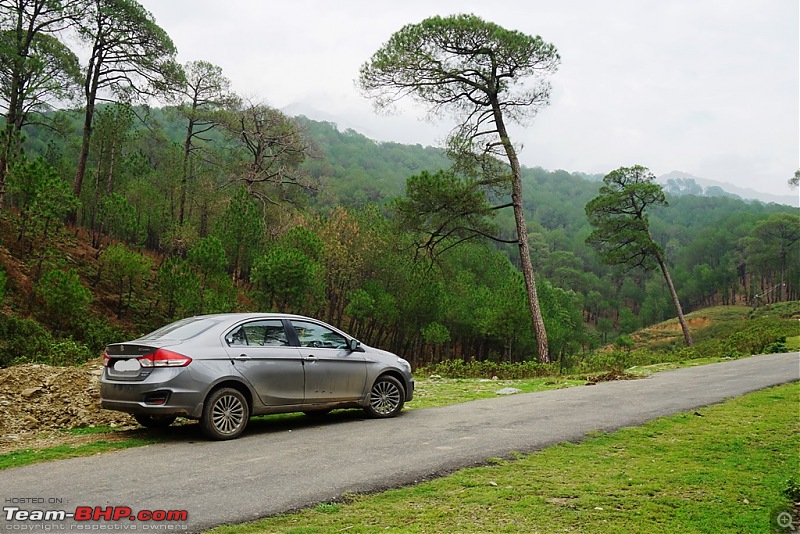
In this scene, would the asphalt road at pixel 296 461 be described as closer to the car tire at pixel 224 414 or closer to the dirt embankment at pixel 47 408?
the car tire at pixel 224 414

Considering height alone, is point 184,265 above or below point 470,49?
below

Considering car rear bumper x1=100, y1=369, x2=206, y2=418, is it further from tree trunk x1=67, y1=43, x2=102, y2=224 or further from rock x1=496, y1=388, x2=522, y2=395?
tree trunk x1=67, y1=43, x2=102, y2=224

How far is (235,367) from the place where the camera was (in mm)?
7297

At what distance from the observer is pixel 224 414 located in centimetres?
723

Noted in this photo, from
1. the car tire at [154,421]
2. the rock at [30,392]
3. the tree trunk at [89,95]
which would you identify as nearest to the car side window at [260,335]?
the car tire at [154,421]

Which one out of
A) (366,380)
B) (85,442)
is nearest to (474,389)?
(366,380)

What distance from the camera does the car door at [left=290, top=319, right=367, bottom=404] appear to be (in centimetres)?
810

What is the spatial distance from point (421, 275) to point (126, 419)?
22.0 metres

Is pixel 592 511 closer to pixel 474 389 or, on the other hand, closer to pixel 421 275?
pixel 474 389

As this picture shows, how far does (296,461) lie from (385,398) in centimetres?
312

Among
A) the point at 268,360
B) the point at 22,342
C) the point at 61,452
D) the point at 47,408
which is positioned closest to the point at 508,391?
the point at 268,360

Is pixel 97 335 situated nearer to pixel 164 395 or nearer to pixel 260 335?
pixel 260 335

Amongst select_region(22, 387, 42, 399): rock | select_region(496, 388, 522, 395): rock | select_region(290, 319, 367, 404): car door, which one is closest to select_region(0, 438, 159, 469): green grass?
select_region(290, 319, 367, 404): car door

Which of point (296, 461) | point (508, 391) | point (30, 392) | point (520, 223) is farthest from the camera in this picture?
point (520, 223)
